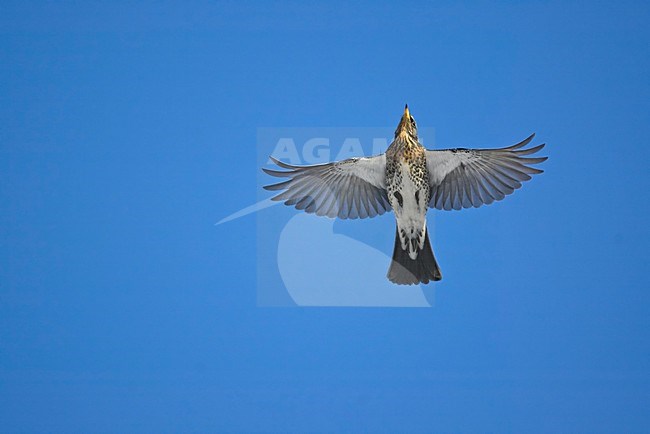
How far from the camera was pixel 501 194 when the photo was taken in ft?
20.3

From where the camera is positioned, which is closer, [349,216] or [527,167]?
[527,167]

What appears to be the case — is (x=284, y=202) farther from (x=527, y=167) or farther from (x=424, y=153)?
(x=527, y=167)

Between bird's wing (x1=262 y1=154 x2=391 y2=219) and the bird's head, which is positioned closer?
the bird's head

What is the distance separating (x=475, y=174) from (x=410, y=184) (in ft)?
1.94

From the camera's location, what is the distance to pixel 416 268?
6078 mm

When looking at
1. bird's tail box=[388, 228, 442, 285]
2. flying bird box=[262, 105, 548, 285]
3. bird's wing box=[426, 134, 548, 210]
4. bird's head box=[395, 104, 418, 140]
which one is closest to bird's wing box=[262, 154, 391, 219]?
flying bird box=[262, 105, 548, 285]

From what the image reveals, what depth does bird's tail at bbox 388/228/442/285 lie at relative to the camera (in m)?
6.05

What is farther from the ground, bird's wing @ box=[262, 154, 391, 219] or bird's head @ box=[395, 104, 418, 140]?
bird's head @ box=[395, 104, 418, 140]

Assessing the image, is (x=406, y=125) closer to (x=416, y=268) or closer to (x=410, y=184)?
(x=410, y=184)

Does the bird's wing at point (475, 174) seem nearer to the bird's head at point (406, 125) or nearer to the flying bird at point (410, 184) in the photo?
the flying bird at point (410, 184)

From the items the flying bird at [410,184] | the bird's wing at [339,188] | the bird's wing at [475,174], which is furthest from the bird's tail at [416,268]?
the bird's wing at [339,188]

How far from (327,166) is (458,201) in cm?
117

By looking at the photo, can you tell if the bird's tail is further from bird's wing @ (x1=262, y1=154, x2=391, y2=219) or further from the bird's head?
the bird's head

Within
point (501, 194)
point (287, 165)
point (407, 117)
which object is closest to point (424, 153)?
point (407, 117)
